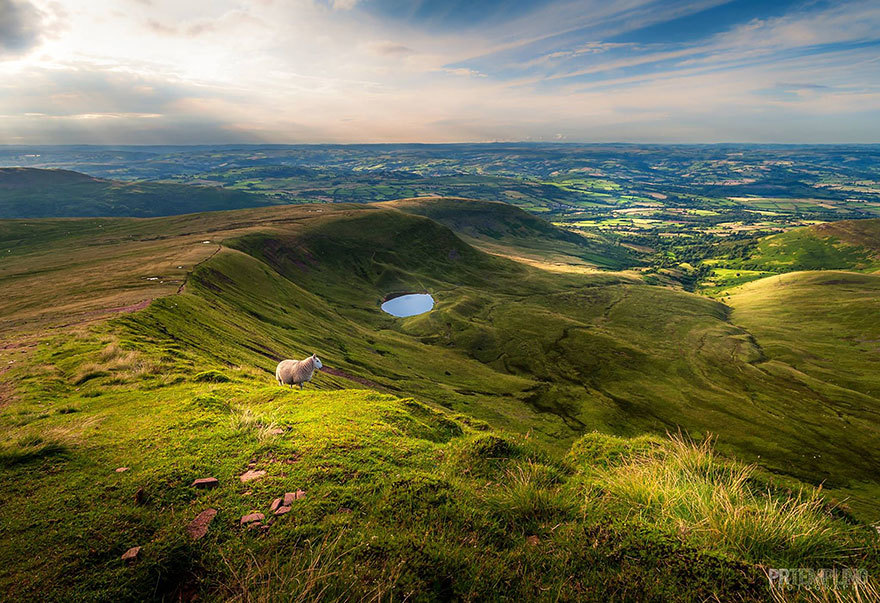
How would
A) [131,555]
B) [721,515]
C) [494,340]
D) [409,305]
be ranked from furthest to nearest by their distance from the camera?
[409,305]
[494,340]
[721,515]
[131,555]

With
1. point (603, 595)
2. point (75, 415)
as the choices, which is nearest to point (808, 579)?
point (603, 595)

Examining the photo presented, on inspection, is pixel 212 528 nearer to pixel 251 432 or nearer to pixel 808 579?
pixel 251 432

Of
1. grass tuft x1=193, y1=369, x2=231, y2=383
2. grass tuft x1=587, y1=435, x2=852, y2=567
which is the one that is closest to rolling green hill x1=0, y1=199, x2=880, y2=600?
grass tuft x1=587, y1=435, x2=852, y2=567

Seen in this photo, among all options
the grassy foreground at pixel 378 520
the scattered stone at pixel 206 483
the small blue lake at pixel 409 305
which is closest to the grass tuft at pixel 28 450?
the grassy foreground at pixel 378 520

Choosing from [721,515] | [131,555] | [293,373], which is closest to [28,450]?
[131,555]

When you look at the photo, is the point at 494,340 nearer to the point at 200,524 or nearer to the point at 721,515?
the point at 721,515
